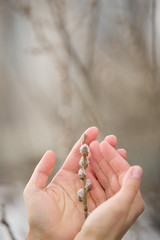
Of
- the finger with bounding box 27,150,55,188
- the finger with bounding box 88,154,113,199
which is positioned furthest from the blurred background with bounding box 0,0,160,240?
the finger with bounding box 27,150,55,188

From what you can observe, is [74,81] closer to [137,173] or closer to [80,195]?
[80,195]

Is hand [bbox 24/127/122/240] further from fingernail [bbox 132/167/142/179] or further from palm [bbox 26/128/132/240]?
fingernail [bbox 132/167/142/179]

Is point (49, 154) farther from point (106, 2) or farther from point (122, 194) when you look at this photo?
point (106, 2)

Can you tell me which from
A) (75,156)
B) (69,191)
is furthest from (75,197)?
(75,156)

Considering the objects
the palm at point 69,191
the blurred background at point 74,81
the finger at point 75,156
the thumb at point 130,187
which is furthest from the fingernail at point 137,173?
the blurred background at point 74,81

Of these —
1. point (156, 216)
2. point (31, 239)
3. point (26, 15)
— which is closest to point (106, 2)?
point (26, 15)

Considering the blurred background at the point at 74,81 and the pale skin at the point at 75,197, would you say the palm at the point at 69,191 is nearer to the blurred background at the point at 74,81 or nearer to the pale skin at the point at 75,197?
the pale skin at the point at 75,197

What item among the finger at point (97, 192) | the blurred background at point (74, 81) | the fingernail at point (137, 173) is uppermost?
the blurred background at point (74, 81)
